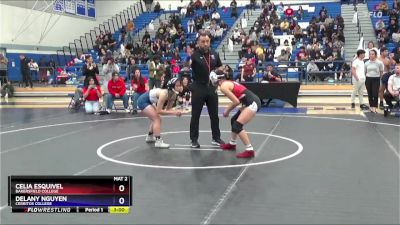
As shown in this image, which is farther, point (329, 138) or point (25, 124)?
point (25, 124)

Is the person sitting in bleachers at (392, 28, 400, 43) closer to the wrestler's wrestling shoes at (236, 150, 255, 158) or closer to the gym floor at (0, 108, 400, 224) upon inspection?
the gym floor at (0, 108, 400, 224)

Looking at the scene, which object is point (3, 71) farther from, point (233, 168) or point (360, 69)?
point (233, 168)

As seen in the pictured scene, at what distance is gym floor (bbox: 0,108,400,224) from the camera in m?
4.34

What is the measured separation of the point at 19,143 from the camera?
27.6ft

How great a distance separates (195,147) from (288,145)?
1550 millimetres

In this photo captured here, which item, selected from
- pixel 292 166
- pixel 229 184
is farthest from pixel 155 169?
pixel 292 166

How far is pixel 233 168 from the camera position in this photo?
6098mm

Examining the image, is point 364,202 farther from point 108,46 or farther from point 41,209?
point 108,46

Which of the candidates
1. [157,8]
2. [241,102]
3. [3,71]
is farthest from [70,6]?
[241,102]

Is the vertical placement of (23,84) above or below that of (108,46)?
below

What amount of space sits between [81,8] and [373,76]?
23.1 metres

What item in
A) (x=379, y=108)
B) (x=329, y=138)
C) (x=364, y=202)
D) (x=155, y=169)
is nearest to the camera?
(x=364, y=202)
